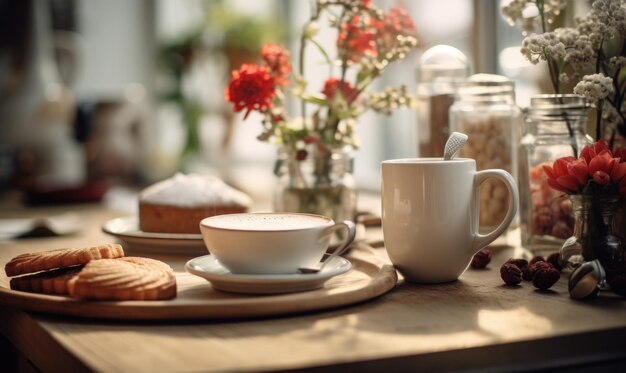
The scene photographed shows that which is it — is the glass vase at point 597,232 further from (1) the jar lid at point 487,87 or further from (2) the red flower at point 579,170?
(1) the jar lid at point 487,87

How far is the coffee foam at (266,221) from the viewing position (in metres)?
0.95

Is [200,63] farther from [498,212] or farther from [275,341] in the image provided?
[275,341]

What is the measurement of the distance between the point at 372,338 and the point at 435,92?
2.46 feet

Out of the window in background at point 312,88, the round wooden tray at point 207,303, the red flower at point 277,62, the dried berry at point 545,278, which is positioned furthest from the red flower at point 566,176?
the window in background at point 312,88

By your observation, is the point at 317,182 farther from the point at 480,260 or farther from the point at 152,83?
the point at 152,83

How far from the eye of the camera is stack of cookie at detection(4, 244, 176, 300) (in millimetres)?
853

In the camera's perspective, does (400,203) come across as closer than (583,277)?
No

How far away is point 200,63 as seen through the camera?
395 cm

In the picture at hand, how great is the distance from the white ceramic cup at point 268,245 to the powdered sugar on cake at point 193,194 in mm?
393

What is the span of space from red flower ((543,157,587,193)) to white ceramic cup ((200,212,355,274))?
26 cm

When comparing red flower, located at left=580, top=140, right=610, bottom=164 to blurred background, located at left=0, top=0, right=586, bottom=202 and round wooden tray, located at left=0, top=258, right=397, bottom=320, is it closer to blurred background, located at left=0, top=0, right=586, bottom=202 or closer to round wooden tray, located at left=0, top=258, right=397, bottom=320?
round wooden tray, located at left=0, top=258, right=397, bottom=320

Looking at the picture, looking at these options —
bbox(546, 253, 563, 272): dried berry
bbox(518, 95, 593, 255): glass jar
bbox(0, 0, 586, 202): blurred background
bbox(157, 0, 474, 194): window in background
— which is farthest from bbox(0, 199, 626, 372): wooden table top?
bbox(157, 0, 474, 194): window in background

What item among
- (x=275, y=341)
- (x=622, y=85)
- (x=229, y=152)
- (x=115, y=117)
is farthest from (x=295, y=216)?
(x=229, y=152)

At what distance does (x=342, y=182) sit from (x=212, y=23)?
8.83ft
